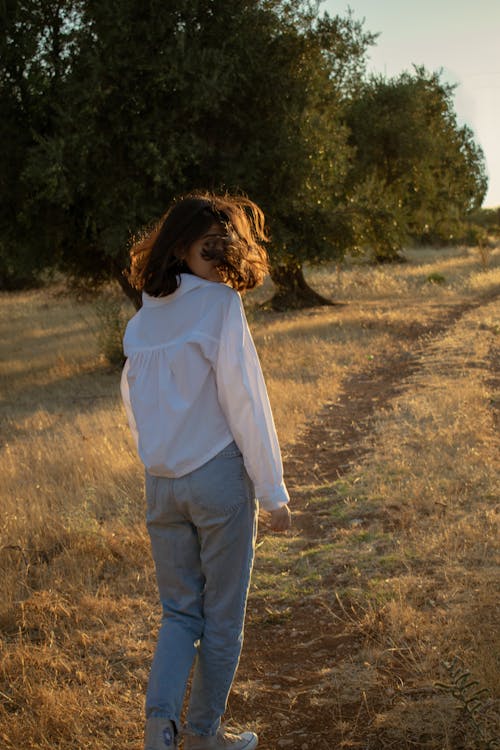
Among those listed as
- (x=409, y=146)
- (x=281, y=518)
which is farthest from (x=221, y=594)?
(x=409, y=146)

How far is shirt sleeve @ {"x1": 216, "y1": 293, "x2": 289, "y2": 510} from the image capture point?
2719 mm

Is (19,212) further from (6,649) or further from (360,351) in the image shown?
(6,649)

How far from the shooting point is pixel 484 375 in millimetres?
10328

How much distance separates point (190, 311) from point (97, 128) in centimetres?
1003

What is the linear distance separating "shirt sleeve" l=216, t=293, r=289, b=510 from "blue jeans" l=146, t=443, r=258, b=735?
7cm

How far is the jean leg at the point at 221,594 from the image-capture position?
9.02 feet

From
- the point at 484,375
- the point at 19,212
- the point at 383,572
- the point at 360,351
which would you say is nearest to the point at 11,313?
the point at 19,212

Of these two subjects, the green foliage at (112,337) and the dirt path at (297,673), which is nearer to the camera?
the dirt path at (297,673)

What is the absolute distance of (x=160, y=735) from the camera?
2.70 meters

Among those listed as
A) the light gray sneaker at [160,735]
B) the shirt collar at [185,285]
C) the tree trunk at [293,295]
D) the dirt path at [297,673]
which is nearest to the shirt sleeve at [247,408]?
the shirt collar at [185,285]

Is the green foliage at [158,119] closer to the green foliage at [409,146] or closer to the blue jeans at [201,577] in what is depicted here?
the green foliage at [409,146]

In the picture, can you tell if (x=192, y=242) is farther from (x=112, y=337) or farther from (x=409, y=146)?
(x=409, y=146)

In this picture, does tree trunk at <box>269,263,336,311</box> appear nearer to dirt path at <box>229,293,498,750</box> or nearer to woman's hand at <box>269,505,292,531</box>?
dirt path at <box>229,293,498,750</box>

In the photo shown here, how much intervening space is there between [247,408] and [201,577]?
0.67 m
